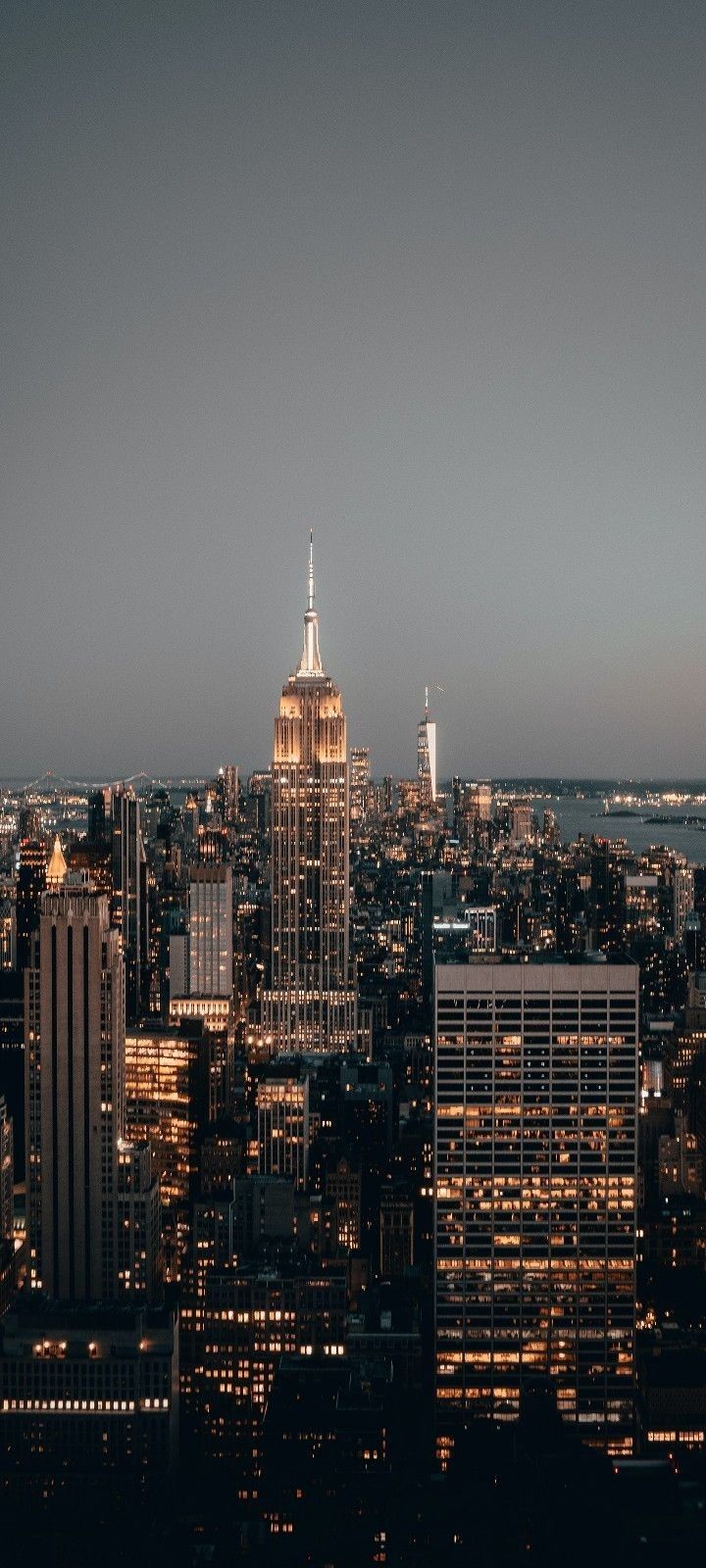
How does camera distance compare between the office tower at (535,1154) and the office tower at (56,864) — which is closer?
the office tower at (535,1154)

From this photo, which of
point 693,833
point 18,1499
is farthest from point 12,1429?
point 693,833

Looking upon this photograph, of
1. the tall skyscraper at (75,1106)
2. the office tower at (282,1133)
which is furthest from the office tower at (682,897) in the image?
the tall skyscraper at (75,1106)

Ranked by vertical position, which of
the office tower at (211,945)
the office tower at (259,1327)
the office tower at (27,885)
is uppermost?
the office tower at (27,885)

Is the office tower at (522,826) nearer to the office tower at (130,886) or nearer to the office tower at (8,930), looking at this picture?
the office tower at (130,886)

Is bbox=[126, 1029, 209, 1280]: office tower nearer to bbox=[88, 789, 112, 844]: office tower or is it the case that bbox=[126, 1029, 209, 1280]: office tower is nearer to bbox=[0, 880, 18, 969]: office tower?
bbox=[0, 880, 18, 969]: office tower

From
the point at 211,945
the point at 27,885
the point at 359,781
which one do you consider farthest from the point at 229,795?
the point at 27,885

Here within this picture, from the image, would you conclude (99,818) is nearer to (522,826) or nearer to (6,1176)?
(6,1176)
